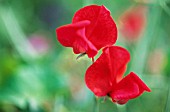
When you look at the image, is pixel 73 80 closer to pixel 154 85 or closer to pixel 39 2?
pixel 154 85

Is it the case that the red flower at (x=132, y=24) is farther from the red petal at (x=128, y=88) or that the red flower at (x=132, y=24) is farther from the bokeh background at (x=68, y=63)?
the red petal at (x=128, y=88)

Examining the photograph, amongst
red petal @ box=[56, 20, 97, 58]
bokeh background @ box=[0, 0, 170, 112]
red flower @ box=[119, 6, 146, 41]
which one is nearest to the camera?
red petal @ box=[56, 20, 97, 58]

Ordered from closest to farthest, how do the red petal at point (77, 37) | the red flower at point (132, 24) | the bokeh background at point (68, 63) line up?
the red petal at point (77, 37) < the bokeh background at point (68, 63) < the red flower at point (132, 24)

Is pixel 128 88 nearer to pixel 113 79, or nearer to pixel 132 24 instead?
pixel 113 79

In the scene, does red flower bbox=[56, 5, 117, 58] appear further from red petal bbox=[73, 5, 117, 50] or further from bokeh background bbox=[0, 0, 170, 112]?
bokeh background bbox=[0, 0, 170, 112]

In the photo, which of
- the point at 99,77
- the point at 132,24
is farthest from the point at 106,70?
the point at 132,24

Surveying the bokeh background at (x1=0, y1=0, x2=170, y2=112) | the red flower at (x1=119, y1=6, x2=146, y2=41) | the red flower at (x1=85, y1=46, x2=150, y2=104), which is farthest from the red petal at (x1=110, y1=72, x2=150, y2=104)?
the red flower at (x1=119, y1=6, x2=146, y2=41)

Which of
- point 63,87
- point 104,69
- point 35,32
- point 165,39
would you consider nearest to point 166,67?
point 63,87

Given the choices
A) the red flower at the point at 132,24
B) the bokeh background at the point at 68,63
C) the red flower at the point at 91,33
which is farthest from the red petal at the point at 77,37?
the red flower at the point at 132,24
